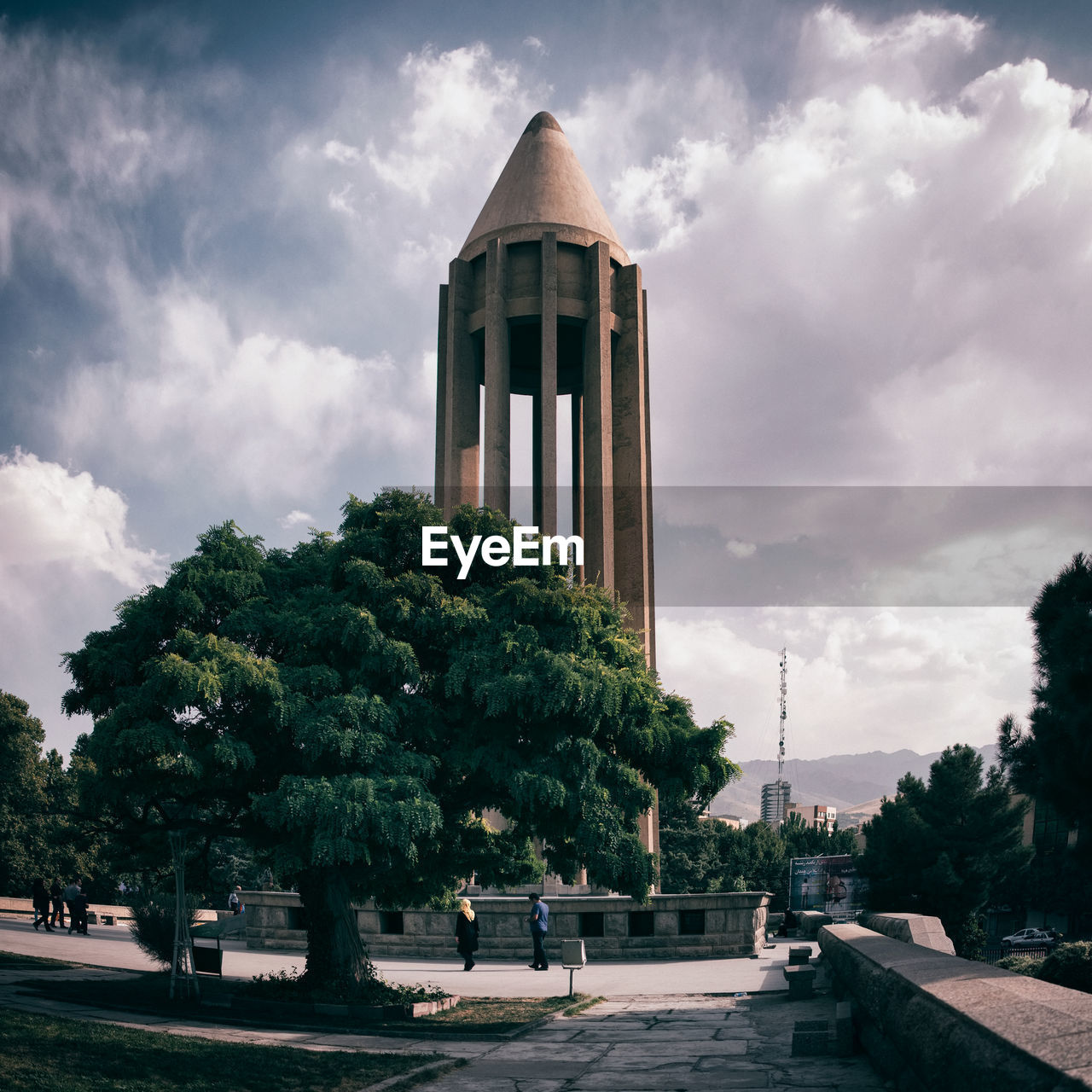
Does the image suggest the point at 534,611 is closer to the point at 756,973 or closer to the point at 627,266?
the point at 756,973

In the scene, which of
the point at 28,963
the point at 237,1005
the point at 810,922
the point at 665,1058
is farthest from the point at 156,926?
the point at 810,922

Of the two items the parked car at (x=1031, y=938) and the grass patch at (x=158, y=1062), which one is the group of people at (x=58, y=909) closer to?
the grass patch at (x=158, y=1062)

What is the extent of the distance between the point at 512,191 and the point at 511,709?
32.5m

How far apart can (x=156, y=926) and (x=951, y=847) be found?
103 ft

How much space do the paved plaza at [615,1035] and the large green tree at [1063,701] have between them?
3911mm

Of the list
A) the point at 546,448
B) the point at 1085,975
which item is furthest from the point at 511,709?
the point at 546,448

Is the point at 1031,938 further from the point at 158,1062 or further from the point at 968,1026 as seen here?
the point at 968,1026

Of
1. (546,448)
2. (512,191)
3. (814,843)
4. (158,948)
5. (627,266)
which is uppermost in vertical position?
(512,191)

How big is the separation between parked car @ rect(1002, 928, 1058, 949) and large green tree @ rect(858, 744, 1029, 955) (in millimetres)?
21540

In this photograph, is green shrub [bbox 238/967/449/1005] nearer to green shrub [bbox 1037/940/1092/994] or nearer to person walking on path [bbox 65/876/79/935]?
green shrub [bbox 1037/940/1092/994]

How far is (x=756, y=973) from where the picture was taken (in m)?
20.5

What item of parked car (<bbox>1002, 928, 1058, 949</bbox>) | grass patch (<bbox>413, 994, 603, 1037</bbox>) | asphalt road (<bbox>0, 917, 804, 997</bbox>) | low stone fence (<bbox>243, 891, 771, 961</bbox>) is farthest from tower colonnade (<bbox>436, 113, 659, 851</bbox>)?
parked car (<bbox>1002, 928, 1058, 949</bbox>)

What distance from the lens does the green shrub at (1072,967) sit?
44.4ft

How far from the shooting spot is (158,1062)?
28.7 feet
